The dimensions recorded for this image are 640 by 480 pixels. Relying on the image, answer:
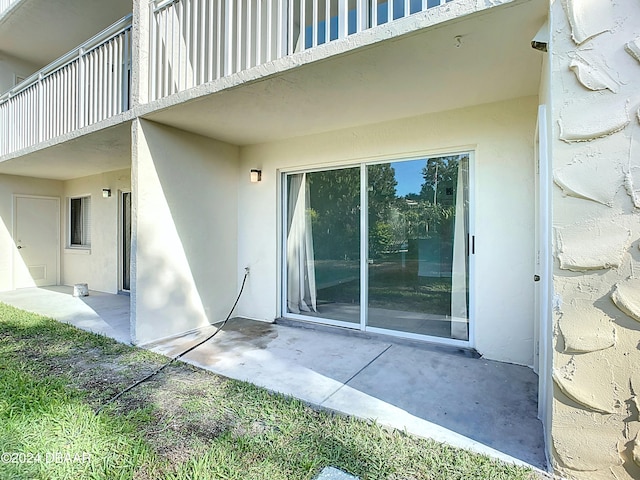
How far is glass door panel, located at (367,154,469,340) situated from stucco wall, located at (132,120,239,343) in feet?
7.77

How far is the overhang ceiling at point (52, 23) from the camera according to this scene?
671cm

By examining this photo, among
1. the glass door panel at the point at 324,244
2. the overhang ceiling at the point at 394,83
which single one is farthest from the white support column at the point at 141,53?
the glass door panel at the point at 324,244

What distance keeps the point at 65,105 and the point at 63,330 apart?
3.63m

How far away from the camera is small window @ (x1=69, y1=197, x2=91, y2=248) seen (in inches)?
358

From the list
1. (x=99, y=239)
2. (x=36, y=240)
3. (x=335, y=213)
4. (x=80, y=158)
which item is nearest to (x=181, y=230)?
(x=335, y=213)

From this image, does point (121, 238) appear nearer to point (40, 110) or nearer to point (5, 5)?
point (40, 110)

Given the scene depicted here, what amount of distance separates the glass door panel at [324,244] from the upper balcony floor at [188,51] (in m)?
1.75

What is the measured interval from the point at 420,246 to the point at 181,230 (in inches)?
129

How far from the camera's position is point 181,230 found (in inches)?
196

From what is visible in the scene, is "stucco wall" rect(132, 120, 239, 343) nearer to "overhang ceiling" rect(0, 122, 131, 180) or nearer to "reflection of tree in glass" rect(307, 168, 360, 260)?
"overhang ceiling" rect(0, 122, 131, 180)

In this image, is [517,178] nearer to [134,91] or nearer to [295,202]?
[295,202]

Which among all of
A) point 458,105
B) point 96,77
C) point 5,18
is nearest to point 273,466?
point 458,105

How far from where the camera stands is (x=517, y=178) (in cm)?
389

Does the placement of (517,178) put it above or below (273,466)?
above
